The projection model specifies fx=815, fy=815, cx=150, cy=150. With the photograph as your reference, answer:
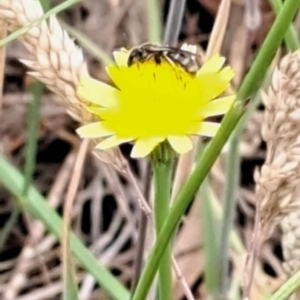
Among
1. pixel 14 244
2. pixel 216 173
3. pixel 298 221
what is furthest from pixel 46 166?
pixel 298 221

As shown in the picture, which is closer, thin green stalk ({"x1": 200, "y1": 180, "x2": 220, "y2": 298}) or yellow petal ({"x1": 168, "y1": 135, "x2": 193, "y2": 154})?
yellow petal ({"x1": 168, "y1": 135, "x2": 193, "y2": 154})

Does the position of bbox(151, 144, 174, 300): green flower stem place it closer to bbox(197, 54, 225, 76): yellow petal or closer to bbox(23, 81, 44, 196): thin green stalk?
bbox(197, 54, 225, 76): yellow petal

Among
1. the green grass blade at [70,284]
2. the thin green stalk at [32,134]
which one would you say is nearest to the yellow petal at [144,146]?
the green grass blade at [70,284]

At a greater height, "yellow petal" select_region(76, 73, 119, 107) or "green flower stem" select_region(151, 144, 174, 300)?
"yellow petal" select_region(76, 73, 119, 107)

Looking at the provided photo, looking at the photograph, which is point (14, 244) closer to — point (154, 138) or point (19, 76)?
point (19, 76)

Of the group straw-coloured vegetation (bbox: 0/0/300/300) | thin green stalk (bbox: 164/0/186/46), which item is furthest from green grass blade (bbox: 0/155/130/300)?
thin green stalk (bbox: 164/0/186/46)
